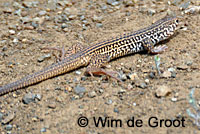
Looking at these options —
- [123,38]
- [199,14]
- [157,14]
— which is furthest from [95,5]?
[199,14]

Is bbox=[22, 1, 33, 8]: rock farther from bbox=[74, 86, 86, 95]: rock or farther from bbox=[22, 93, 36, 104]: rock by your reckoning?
bbox=[74, 86, 86, 95]: rock

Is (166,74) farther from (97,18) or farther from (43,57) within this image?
(97,18)

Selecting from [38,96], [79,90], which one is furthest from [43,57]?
[79,90]

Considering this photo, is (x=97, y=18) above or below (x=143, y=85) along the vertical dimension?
above

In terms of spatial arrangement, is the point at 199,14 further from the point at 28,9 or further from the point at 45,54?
the point at 28,9

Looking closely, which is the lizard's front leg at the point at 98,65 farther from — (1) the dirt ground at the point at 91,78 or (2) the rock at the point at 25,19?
(2) the rock at the point at 25,19

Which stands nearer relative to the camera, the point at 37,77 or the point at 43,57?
the point at 37,77

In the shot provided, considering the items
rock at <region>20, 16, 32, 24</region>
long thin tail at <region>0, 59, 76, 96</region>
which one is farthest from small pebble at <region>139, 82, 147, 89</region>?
rock at <region>20, 16, 32, 24</region>
